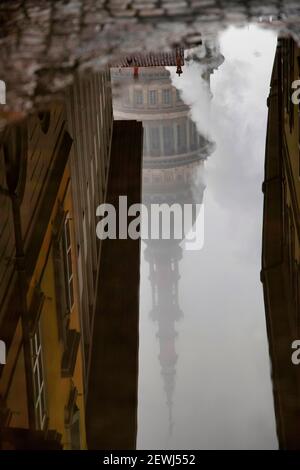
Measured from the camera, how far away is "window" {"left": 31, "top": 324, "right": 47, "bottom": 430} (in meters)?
8.19

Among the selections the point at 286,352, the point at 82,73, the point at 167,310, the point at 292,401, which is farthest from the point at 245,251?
the point at 82,73

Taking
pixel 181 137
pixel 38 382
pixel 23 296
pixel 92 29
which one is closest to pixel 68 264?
pixel 23 296

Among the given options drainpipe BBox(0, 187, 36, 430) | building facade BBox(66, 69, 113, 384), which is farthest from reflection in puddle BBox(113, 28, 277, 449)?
drainpipe BBox(0, 187, 36, 430)

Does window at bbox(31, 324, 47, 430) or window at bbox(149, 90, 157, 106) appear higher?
window at bbox(149, 90, 157, 106)

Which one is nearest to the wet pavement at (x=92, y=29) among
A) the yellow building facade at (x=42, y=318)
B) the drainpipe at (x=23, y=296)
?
the yellow building facade at (x=42, y=318)

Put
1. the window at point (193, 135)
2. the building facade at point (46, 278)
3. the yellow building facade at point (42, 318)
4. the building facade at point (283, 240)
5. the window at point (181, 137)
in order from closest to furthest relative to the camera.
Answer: the yellow building facade at point (42, 318) → the building facade at point (46, 278) → the building facade at point (283, 240) → the window at point (181, 137) → the window at point (193, 135)

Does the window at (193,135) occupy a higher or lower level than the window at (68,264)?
higher

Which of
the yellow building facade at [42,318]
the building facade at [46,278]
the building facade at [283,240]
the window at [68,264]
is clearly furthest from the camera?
the window at [68,264]

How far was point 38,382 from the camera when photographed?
857 cm

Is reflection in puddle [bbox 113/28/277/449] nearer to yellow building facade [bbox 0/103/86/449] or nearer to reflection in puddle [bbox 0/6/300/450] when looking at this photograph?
reflection in puddle [bbox 0/6/300/450]

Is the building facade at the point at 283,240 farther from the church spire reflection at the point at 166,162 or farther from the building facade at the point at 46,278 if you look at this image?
the building facade at the point at 46,278

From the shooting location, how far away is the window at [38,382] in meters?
8.19

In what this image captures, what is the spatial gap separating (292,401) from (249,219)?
160 inches

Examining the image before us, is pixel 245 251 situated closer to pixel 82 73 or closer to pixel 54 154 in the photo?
pixel 54 154
